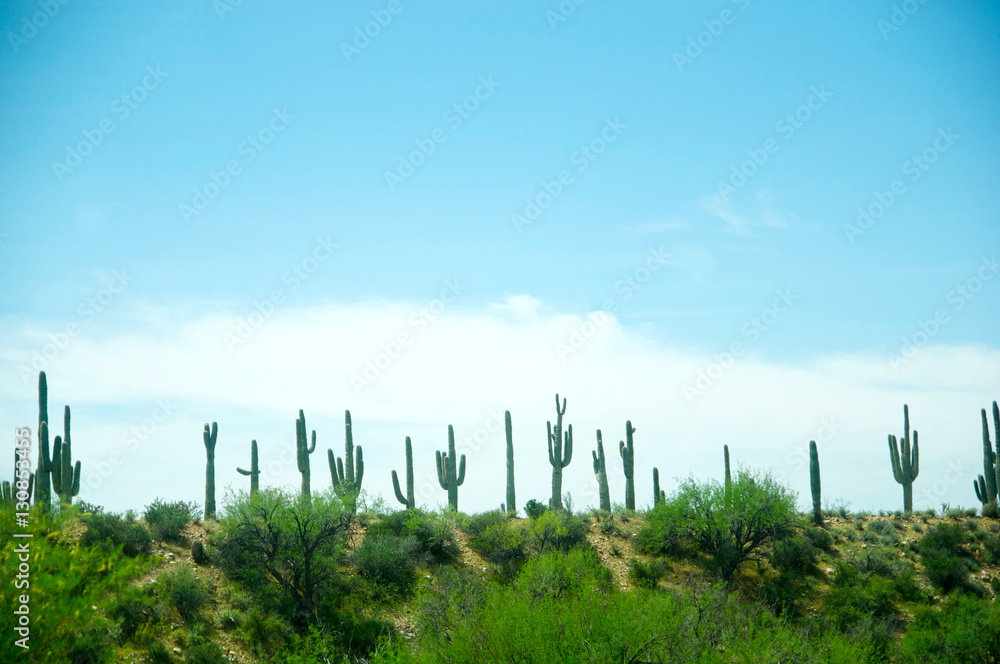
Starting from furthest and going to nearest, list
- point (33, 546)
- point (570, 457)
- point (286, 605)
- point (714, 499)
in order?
point (570, 457), point (714, 499), point (286, 605), point (33, 546)

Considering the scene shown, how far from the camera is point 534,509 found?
3672 centimetres

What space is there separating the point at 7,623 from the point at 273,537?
50.3ft

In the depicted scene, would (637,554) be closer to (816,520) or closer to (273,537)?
(816,520)

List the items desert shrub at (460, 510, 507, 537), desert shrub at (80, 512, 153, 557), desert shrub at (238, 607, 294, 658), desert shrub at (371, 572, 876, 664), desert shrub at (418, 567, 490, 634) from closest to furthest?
desert shrub at (371, 572, 876, 664), desert shrub at (418, 567, 490, 634), desert shrub at (238, 607, 294, 658), desert shrub at (80, 512, 153, 557), desert shrub at (460, 510, 507, 537)

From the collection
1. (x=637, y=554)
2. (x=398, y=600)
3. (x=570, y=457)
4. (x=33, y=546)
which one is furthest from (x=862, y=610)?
(x=33, y=546)

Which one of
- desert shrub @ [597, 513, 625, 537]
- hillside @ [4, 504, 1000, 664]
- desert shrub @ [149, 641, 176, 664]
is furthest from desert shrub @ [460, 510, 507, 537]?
desert shrub @ [149, 641, 176, 664]

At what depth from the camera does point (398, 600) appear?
27859mm

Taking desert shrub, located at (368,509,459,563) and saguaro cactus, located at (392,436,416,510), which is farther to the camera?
saguaro cactus, located at (392,436,416,510)

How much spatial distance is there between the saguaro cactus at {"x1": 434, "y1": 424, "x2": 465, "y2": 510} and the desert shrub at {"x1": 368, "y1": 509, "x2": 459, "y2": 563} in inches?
75.2

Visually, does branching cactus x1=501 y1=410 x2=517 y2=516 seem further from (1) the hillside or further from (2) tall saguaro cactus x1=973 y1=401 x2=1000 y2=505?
(2) tall saguaro cactus x1=973 y1=401 x2=1000 y2=505

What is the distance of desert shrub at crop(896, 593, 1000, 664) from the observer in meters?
21.9

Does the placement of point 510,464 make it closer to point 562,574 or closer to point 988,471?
point 562,574

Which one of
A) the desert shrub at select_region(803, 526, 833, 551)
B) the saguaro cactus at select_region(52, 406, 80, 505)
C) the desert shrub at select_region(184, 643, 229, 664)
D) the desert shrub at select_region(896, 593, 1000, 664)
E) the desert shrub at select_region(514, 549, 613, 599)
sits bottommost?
the desert shrub at select_region(896, 593, 1000, 664)

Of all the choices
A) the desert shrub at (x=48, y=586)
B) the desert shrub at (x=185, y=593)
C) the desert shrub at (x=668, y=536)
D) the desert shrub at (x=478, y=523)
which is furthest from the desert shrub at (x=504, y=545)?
the desert shrub at (x=48, y=586)
